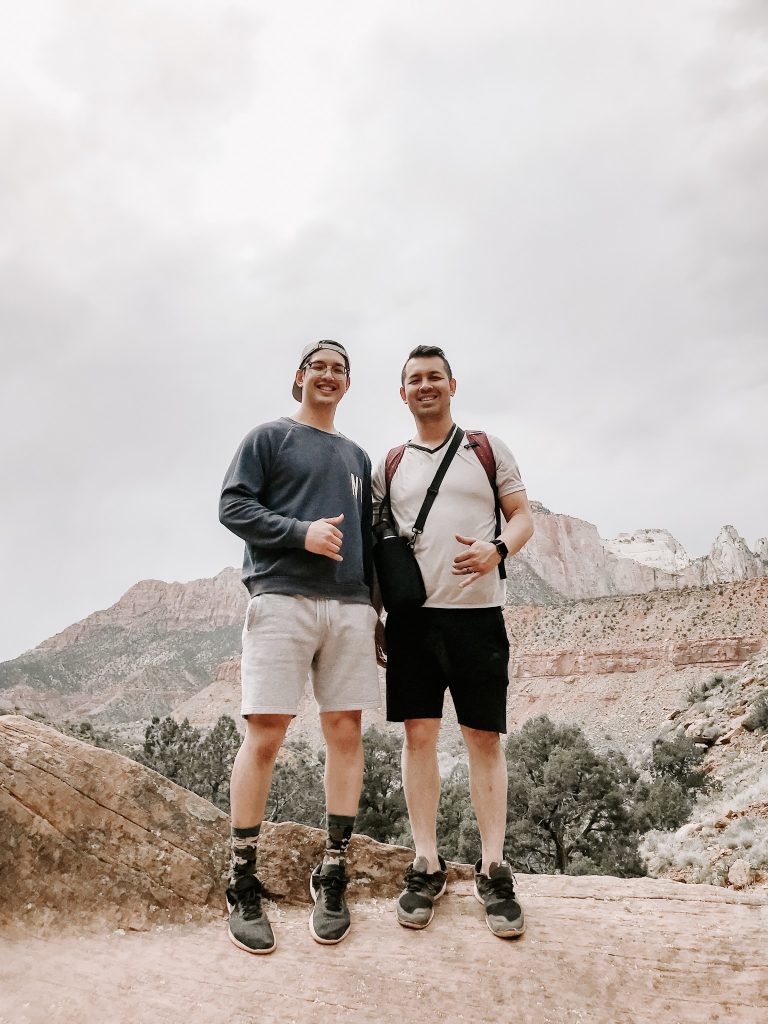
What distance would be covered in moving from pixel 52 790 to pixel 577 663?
4760 cm

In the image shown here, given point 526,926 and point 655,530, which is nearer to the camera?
point 526,926

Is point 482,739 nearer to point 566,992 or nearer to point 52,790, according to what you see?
point 566,992

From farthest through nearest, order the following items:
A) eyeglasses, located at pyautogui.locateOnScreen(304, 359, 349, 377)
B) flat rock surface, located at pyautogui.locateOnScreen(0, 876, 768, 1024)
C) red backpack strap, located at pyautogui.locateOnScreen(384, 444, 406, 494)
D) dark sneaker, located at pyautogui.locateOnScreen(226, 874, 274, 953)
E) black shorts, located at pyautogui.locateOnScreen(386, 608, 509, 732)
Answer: red backpack strap, located at pyautogui.locateOnScreen(384, 444, 406, 494) → eyeglasses, located at pyautogui.locateOnScreen(304, 359, 349, 377) → black shorts, located at pyautogui.locateOnScreen(386, 608, 509, 732) → dark sneaker, located at pyautogui.locateOnScreen(226, 874, 274, 953) → flat rock surface, located at pyautogui.locateOnScreen(0, 876, 768, 1024)

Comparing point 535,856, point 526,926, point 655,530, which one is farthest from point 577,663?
point 655,530

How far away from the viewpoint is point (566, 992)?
8.95ft

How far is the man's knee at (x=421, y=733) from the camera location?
10.9ft

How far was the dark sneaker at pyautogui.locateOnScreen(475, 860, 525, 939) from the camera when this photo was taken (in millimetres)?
3025

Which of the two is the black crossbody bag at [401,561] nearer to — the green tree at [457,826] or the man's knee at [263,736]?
the man's knee at [263,736]

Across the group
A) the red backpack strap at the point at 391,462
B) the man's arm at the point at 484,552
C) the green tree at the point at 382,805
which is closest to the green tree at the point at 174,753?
the green tree at the point at 382,805

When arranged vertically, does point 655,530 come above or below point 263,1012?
above

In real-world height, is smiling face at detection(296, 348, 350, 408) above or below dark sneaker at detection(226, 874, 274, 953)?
above

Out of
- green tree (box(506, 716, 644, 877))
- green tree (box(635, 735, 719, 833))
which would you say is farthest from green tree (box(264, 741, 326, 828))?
green tree (box(635, 735, 719, 833))

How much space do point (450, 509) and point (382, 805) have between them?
14356mm

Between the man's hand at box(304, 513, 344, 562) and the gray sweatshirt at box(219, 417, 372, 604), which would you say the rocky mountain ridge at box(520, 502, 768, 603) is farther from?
the man's hand at box(304, 513, 344, 562)
